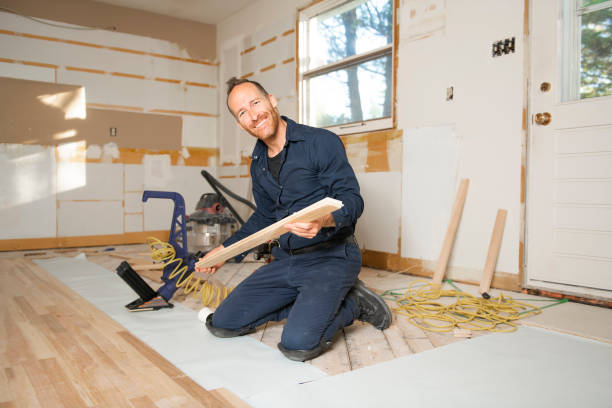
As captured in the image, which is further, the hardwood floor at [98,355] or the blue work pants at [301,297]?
the blue work pants at [301,297]

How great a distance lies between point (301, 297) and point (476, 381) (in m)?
Result: 0.71

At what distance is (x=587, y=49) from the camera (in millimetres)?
2568

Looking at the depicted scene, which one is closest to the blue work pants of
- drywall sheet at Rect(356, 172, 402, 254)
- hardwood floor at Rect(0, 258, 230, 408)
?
hardwood floor at Rect(0, 258, 230, 408)

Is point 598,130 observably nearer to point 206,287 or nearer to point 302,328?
point 302,328

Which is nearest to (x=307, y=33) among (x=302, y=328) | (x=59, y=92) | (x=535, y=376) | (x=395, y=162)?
(x=395, y=162)

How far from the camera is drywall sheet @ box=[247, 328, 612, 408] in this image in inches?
53.2

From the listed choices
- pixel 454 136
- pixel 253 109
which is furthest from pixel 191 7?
pixel 253 109

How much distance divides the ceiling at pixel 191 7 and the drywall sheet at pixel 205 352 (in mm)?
3949

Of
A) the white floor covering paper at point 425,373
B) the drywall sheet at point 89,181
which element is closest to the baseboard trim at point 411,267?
the white floor covering paper at point 425,373

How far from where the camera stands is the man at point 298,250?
176 cm

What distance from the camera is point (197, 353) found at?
1797 millimetres

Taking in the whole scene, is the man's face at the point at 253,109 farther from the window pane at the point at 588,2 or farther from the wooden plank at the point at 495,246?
the window pane at the point at 588,2

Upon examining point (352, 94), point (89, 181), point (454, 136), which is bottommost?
point (89, 181)

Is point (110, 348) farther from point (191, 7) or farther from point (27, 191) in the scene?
point (191, 7)
